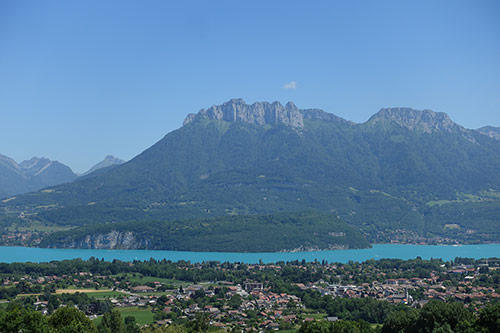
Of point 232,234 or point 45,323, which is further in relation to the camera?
point 232,234

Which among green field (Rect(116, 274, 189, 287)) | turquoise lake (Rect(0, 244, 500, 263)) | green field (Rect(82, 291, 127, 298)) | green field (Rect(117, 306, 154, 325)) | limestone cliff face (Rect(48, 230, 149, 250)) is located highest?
limestone cliff face (Rect(48, 230, 149, 250))

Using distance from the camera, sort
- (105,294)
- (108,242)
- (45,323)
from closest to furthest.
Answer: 1. (45,323)
2. (105,294)
3. (108,242)

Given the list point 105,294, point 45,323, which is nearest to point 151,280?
point 105,294

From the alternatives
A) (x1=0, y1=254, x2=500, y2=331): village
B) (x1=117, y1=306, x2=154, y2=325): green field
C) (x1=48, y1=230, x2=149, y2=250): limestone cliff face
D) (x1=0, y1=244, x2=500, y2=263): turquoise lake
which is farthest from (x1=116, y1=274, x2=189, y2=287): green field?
(x1=48, y1=230, x2=149, y2=250): limestone cliff face

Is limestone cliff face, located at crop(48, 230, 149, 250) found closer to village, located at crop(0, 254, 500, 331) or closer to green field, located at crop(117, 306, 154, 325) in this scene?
village, located at crop(0, 254, 500, 331)

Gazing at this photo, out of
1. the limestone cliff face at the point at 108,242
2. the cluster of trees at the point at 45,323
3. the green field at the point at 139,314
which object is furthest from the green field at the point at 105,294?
the limestone cliff face at the point at 108,242

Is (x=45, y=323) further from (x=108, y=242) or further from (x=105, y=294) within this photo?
(x=108, y=242)

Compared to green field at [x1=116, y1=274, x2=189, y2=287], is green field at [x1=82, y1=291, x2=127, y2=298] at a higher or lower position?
lower

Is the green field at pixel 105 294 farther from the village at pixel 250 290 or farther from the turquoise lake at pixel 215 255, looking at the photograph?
the turquoise lake at pixel 215 255

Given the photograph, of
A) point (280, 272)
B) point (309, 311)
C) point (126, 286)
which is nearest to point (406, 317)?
point (309, 311)
